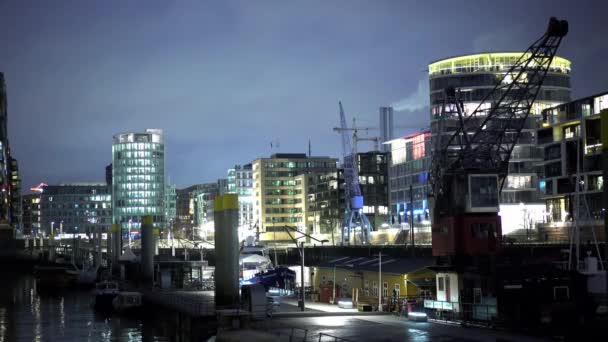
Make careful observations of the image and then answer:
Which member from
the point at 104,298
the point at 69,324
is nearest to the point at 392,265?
the point at 69,324

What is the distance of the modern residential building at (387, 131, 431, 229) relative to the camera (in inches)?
6801

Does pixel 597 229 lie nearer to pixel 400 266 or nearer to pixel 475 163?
pixel 475 163

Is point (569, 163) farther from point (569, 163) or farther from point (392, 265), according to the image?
point (392, 265)

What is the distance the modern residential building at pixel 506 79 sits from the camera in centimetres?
15112

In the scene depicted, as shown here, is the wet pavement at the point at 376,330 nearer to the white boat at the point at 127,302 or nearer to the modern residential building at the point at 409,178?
the white boat at the point at 127,302

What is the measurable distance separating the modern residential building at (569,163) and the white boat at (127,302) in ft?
177

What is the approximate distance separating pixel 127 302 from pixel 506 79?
107m

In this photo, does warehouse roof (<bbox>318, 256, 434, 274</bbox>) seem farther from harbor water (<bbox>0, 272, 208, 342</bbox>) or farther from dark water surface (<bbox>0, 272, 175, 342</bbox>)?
dark water surface (<bbox>0, 272, 175, 342</bbox>)

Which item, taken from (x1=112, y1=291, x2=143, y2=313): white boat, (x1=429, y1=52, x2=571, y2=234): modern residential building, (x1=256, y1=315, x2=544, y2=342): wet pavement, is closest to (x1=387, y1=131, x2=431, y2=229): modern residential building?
(x1=429, y1=52, x2=571, y2=234): modern residential building

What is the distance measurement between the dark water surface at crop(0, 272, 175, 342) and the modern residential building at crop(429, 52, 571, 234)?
84232mm

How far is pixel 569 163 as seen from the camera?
116500mm

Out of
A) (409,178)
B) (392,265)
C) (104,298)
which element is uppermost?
(409,178)

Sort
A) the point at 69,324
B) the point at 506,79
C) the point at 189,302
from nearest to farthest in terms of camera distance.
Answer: the point at 189,302, the point at 69,324, the point at 506,79

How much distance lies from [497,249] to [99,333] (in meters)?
34.4
